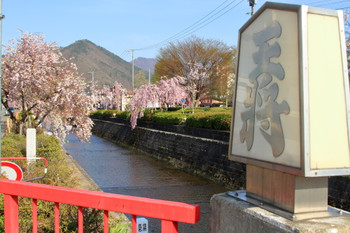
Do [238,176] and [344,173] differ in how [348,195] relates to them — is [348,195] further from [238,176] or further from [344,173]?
[344,173]

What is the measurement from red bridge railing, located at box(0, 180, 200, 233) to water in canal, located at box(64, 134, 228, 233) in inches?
204

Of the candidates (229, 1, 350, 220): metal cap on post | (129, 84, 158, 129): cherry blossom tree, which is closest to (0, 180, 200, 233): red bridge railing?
(229, 1, 350, 220): metal cap on post

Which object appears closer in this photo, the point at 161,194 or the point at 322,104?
the point at 322,104

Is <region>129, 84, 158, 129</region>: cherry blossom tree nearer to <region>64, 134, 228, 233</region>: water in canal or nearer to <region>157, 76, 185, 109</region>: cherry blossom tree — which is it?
<region>157, 76, 185, 109</region>: cherry blossom tree

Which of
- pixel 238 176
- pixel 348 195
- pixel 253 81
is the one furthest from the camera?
pixel 238 176

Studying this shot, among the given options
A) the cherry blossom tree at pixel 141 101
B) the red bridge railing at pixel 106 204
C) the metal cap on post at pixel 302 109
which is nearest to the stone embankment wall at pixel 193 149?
the cherry blossom tree at pixel 141 101

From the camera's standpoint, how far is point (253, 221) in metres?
1.94

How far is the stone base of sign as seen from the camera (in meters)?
1.74

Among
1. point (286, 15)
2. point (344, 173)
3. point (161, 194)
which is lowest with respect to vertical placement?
point (161, 194)

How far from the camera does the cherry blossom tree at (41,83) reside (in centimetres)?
1156

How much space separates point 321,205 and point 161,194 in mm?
10323

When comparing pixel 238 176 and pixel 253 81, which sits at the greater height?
pixel 253 81

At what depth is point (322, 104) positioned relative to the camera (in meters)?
1.83

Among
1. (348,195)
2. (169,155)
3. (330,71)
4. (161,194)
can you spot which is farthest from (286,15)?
(169,155)
